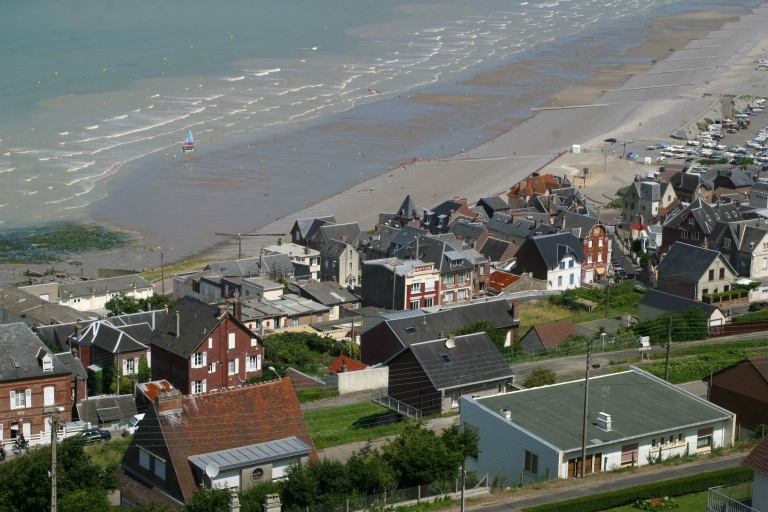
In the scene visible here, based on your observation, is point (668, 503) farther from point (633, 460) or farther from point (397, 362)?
point (397, 362)

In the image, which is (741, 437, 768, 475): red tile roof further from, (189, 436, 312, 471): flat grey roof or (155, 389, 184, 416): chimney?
(155, 389, 184, 416): chimney

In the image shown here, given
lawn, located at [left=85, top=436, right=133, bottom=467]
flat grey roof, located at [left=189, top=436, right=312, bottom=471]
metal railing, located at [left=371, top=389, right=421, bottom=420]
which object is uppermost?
flat grey roof, located at [left=189, top=436, right=312, bottom=471]

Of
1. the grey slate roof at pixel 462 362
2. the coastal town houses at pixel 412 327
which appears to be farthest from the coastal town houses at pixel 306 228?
the grey slate roof at pixel 462 362

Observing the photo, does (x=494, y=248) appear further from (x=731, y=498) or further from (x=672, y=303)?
(x=731, y=498)

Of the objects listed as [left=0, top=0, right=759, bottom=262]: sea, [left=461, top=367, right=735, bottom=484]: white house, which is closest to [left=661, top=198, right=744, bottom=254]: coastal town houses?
[left=0, top=0, right=759, bottom=262]: sea

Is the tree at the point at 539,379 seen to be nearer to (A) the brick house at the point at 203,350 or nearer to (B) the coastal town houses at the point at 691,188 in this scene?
(A) the brick house at the point at 203,350

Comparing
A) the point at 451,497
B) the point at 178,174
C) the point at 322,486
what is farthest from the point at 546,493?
the point at 178,174

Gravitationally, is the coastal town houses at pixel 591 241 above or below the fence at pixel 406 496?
below
